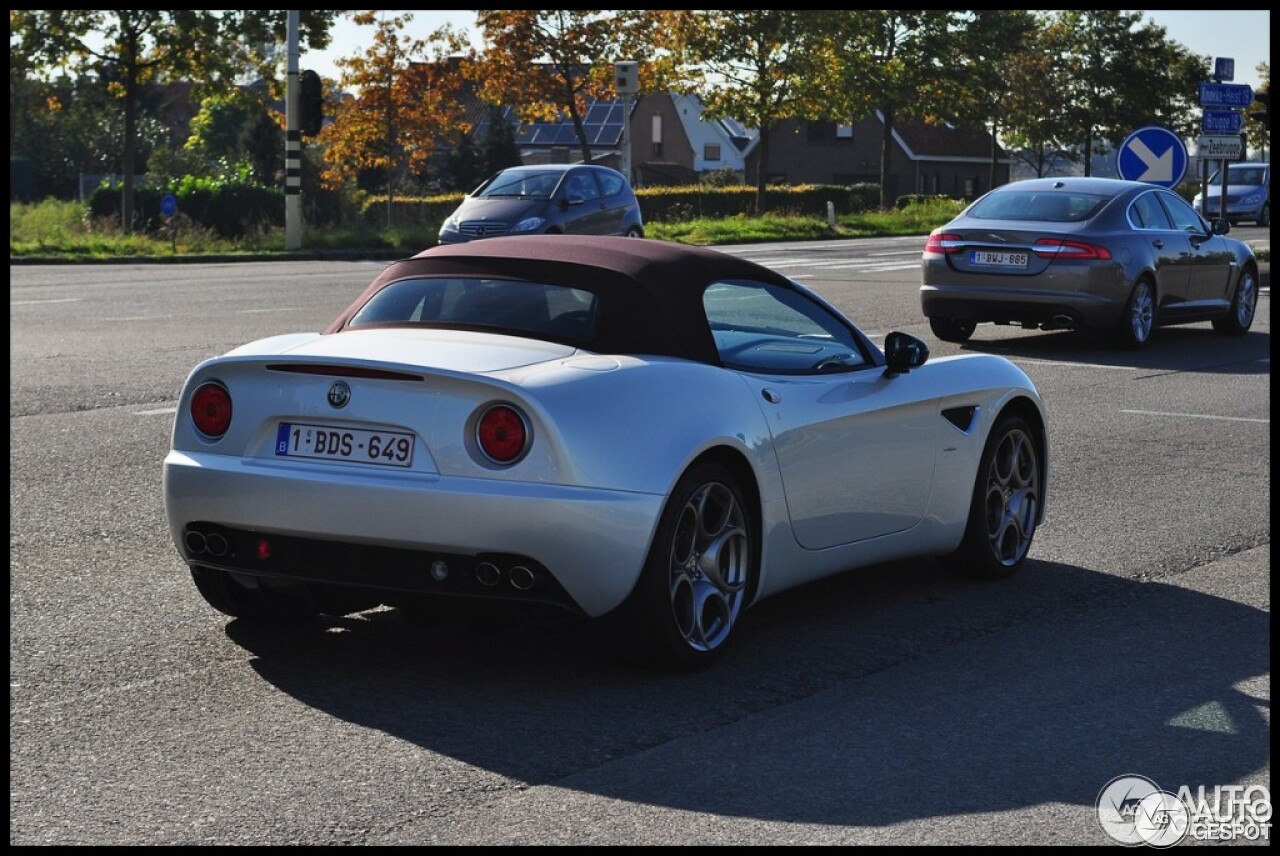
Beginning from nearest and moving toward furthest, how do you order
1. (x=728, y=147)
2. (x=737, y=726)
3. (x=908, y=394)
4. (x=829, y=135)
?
(x=737, y=726) → (x=908, y=394) → (x=829, y=135) → (x=728, y=147)

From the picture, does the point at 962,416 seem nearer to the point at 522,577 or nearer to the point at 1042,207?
the point at 522,577

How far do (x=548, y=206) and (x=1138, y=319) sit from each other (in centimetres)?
1290

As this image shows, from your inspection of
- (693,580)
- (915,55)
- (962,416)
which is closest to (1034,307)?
(962,416)

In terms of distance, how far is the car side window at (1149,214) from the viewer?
698 inches

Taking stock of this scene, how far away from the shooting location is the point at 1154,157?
2411 centimetres

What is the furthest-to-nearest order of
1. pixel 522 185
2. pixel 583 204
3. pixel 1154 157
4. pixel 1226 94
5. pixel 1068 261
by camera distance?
pixel 522 185 → pixel 583 204 → pixel 1226 94 → pixel 1154 157 → pixel 1068 261

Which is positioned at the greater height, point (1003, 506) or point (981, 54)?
point (981, 54)

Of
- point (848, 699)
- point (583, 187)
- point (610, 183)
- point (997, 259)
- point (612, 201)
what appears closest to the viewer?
point (848, 699)

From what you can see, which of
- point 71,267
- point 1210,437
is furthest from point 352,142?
point 1210,437

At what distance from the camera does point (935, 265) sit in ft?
57.2

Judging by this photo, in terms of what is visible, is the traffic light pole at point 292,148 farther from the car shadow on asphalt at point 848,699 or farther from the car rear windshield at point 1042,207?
the car shadow on asphalt at point 848,699

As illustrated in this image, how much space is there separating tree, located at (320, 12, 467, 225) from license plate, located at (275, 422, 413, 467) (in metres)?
51.4

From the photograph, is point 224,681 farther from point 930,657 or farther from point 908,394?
point 908,394

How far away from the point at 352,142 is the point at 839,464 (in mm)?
54189
